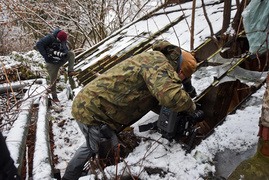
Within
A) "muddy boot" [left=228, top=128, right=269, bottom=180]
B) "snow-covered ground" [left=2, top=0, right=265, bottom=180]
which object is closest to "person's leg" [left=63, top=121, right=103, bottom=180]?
"snow-covered ground" [left=2, top=0, right=265, bottom=180]

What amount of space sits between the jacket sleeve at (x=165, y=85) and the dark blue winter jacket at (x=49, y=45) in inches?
147

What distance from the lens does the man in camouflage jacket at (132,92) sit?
1672 millimetres

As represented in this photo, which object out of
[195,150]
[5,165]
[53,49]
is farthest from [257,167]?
[53,49]

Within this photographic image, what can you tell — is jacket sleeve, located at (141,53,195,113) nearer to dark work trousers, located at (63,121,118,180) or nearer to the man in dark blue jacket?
dark work trousers, located at (63,121,118,180)

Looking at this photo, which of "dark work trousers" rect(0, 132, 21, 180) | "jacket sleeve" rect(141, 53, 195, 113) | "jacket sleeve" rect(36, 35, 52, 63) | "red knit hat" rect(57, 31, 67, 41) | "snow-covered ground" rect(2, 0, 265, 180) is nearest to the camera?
"dark work trousers" rect(0, 132, 21, 180)

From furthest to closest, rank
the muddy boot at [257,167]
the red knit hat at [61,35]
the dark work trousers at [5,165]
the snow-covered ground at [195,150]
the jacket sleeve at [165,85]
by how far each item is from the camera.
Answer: the red knit hat at [61,35] → the snow-covered ground at [195,150] → the jacket sleeve at [165,85] → the muddy boot at [257,167] → the dark work trousers at [5,165]

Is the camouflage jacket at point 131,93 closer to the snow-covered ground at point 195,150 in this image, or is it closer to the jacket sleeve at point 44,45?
the snow-covered ground at point 195,150

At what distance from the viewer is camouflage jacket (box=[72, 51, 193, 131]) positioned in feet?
5.45

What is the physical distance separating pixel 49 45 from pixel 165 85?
13.5 ft

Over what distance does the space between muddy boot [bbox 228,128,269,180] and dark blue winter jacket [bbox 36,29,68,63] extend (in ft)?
15.3

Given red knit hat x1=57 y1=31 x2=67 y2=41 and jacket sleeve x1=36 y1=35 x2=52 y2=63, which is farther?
red knit hat x1=57 y1=31 x2=67 y2=41

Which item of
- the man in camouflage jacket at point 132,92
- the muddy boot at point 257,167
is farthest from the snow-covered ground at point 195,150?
the man in camouflage jacket at point 132,92

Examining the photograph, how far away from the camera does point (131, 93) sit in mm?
1912

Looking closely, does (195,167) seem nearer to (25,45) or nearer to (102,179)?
(102,179)
